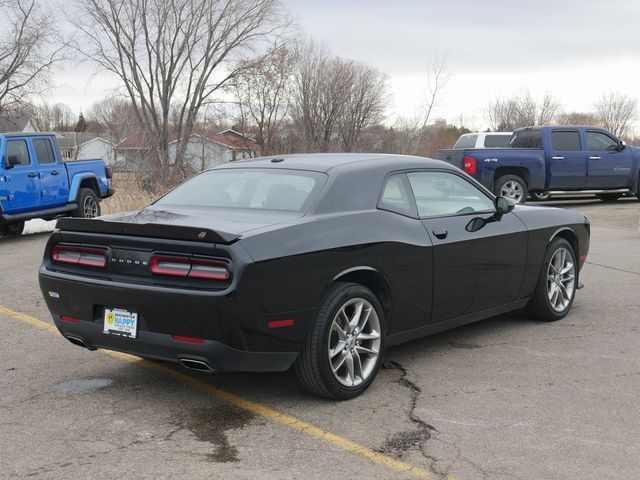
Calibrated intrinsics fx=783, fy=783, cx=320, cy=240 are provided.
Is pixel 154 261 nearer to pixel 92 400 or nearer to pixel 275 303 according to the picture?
pixel 275 303

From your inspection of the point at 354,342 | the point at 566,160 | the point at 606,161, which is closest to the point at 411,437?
the point at 354,342

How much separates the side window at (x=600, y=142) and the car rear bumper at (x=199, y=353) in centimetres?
1589

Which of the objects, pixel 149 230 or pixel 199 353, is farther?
pixel 149 230

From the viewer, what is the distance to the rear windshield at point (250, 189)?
529 centimetres

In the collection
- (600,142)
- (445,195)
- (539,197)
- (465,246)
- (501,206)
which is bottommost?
(539,197)

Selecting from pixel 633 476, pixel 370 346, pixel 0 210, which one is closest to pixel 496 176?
pixel 0 210

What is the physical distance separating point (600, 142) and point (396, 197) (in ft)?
48.9

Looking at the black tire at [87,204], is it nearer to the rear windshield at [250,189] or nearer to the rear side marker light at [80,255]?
the rear windshield at [250,189]

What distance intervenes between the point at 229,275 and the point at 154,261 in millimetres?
524

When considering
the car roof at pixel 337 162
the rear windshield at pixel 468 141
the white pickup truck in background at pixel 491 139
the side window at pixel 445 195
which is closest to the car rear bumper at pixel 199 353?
the car roof at pixel 337 162

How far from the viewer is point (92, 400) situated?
496cm

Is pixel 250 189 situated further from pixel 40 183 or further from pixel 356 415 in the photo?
pixel 40 183

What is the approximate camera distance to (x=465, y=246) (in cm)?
591

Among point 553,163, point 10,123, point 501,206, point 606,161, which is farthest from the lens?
point 10,123
